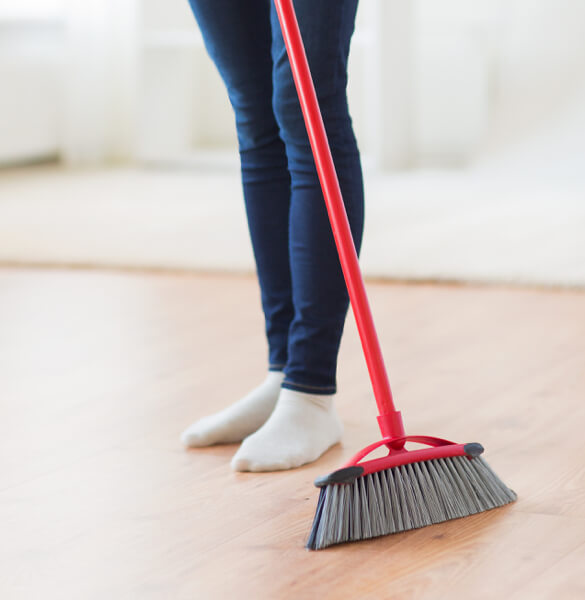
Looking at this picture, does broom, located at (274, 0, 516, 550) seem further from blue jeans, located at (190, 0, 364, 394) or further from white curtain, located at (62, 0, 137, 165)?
white curtain, located at (62, 0, 137, 165)

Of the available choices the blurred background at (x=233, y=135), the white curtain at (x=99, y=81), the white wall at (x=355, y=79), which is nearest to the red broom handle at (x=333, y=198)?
the blurred background at (x=233, y=135)

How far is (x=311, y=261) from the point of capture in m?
1.10

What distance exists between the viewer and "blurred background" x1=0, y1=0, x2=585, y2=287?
2572 millimetres

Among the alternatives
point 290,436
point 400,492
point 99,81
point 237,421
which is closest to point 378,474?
point 400,492

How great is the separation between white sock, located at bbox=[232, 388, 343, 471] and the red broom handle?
0.18 metres

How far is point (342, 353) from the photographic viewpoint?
1588mm

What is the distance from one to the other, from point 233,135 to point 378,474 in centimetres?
387

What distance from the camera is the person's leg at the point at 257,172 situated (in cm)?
116

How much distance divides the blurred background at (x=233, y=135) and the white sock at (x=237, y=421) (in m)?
1.05

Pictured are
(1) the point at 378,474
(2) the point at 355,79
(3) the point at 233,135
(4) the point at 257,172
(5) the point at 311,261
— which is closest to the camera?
(1) the point at 378,474

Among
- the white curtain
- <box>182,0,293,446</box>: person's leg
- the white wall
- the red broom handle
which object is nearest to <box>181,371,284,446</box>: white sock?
<box>182,0,293,446</box>: person's leg

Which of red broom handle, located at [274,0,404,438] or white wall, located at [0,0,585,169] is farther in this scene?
white wall, located at [0,0,585,169]

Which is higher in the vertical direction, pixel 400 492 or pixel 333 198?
pixel 333 198

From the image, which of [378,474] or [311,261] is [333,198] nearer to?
[311,261]
